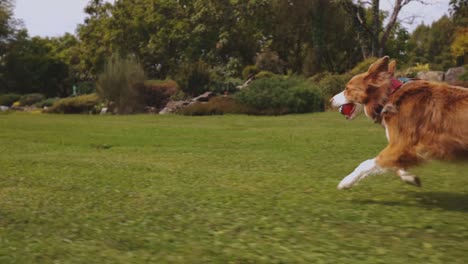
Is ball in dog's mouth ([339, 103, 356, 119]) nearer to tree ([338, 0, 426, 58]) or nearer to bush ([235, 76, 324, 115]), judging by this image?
bush ([235, 76, 324, 115])

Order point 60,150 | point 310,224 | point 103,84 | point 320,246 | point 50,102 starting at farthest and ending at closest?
point 50,102 < point 103,84 < point 60,150 < point 310,224 < point 320,246

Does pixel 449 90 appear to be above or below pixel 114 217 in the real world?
above

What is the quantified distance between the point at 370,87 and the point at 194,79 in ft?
87.3

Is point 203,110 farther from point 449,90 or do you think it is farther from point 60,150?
point 449,90

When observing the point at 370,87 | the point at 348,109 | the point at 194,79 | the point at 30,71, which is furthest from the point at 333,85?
the point at 30,71

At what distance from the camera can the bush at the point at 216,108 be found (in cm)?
2628

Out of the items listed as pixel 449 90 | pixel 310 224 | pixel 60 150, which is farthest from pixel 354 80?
pixel 60 150

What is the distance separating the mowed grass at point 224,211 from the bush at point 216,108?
16.1 m

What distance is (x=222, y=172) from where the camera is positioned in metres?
7.95

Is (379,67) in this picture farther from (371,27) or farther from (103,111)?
(371,27)

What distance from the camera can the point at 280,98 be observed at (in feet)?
86.1

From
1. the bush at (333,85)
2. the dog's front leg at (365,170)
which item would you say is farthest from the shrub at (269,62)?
the dog's front leg at (365,170)

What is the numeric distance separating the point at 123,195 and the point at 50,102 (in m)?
37.4

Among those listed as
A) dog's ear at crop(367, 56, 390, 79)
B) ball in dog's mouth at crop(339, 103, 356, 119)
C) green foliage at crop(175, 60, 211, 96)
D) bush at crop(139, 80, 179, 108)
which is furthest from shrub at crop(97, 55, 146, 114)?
dog's ear at crop(367, 56, 390, 79)
